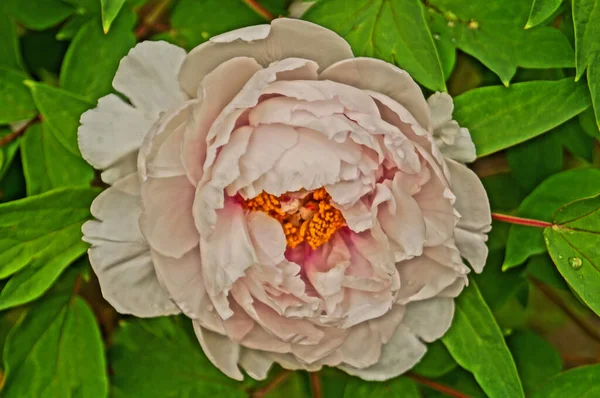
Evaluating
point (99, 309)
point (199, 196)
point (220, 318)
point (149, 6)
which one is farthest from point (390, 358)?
point (149, 6)

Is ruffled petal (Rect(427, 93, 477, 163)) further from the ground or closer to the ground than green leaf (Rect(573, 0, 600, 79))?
closer to the ground

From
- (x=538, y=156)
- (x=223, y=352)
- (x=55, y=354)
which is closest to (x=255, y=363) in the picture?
(x=223, y=352)

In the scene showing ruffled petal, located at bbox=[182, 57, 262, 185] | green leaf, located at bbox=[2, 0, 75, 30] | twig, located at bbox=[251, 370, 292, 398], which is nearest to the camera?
ruffled petal, located at bbox=[182, 57, 262, 185]

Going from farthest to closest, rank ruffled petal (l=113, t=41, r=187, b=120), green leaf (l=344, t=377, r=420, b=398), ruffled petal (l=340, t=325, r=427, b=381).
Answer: green leaf (l=344, t=377, r=420, b=398) → ruffled petal (l=340, t=325, r=427, b=381) → ruffled petal (l=113, t=41, r=187, b=120)

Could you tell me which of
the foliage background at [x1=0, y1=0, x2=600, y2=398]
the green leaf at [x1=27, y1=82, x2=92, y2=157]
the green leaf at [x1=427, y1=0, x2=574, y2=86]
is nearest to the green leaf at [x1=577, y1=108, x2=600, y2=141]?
the foliage background at [x1=0, y1=0, x2=600, y2=398]

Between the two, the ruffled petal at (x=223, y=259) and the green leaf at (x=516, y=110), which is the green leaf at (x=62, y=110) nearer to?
the ruffled petal at (x=223, y=259)

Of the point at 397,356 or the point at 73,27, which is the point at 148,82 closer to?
the point at 73,27

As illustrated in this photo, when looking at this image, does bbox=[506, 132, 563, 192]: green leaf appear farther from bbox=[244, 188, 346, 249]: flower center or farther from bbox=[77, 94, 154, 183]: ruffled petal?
bbox=[77, 94, 154, 183]: ruffled petal
